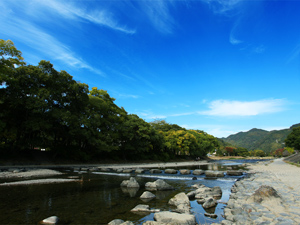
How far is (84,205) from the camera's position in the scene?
884 cm

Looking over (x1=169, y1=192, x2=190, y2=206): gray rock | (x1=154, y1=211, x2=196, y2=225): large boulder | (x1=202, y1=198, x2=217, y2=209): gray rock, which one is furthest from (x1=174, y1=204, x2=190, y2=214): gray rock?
(x1=154, y1=211, x2=196, y2=225): large boulder

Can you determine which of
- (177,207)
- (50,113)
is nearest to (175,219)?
(177,207)

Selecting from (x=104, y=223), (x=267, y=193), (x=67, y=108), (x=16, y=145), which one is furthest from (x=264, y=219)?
(x=16, y=145)

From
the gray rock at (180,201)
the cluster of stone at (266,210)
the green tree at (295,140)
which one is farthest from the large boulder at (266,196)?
the green tree at (295,140)

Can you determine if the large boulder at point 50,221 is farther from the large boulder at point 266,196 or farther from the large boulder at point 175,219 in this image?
the large boulder at point 266,196

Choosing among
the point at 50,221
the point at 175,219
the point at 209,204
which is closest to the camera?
the point at 175,219

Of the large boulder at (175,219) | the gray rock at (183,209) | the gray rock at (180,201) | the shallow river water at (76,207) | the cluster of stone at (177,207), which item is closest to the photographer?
the large boulder at (175,219)

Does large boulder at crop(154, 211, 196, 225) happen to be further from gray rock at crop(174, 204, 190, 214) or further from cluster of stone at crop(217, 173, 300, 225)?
gray rock at crop(174, 204, 190, 214)

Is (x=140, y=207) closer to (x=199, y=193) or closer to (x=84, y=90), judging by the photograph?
(x=199, y=193)

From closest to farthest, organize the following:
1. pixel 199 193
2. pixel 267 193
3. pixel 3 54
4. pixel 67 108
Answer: pixel 267 193, pixel 199 193, pixel 3 54, pixel 67 108

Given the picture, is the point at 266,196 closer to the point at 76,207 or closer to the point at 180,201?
the point at 180,201

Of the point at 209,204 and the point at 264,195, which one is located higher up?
the point at 264,195

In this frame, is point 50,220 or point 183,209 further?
point 183,209

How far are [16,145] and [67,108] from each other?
9817 mm
